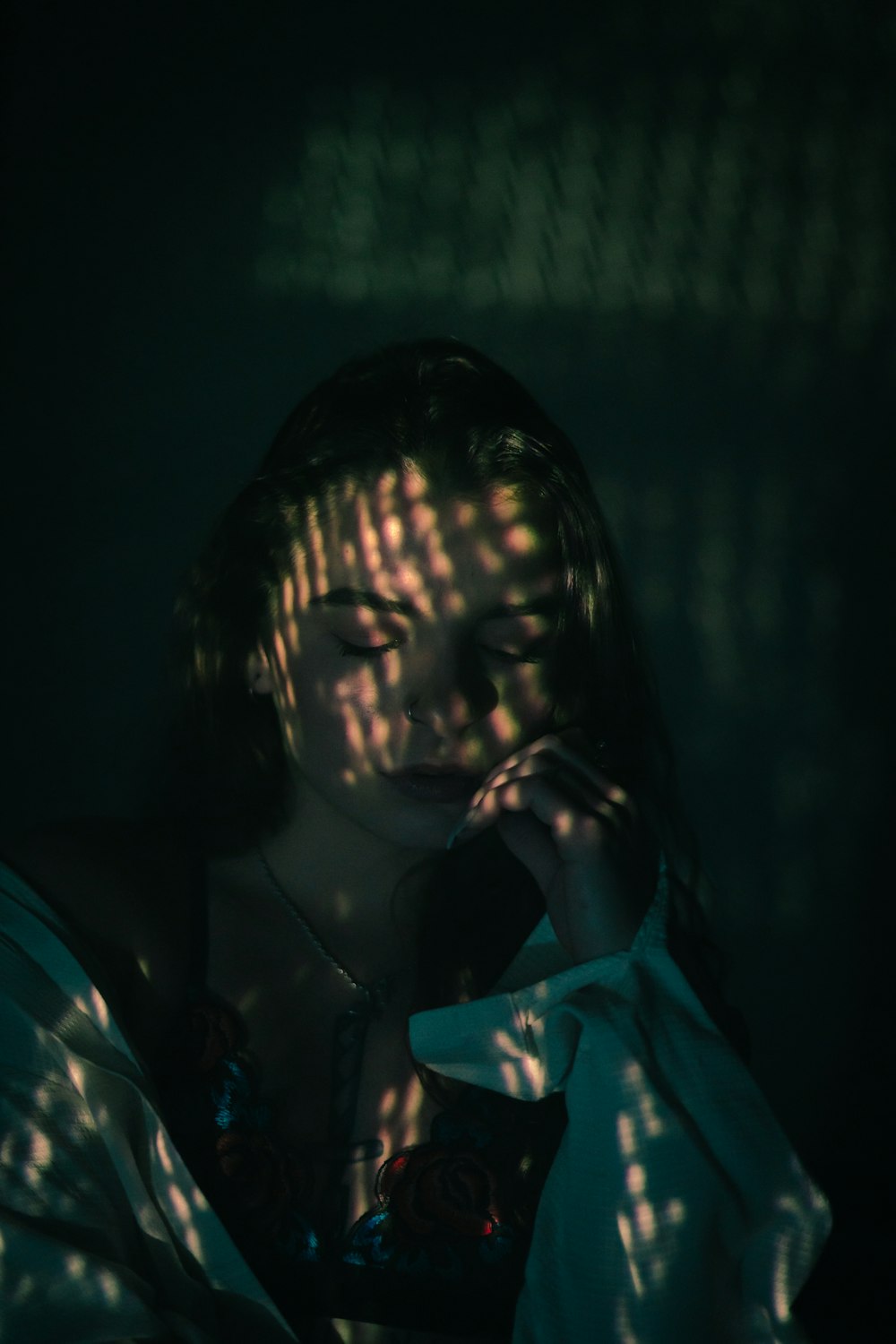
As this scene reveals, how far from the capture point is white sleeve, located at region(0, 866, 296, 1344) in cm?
73

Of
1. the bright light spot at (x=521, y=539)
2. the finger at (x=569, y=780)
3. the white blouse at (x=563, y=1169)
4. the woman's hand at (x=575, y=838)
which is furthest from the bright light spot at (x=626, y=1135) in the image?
the bright light spot at (x=521, y=539)

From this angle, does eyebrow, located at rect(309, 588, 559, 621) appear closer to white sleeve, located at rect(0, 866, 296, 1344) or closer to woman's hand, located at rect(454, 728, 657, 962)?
woman's hand, located at rect(454, 728, 657, 962)

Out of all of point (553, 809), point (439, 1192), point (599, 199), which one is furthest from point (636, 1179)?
point (599, 199)

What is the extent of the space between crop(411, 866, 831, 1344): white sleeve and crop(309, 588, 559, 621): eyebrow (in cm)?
32

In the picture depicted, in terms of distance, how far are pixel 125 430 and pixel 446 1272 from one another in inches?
37.7

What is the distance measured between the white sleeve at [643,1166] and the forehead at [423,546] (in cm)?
35

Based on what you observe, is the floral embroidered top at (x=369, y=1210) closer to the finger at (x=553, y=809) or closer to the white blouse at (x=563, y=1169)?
the white blouse at (x=563, y=1169)

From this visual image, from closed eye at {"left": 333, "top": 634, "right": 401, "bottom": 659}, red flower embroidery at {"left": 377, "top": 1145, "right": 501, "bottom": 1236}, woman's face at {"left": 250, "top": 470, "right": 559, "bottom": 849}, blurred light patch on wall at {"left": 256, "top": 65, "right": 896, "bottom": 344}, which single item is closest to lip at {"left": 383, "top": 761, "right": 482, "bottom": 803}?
woman's face at {"left": 250, "top": 470, "right": 559, "bottom": 849}

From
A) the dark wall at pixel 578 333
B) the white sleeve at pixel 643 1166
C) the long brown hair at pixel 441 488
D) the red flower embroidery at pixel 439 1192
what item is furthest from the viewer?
the dark wall at pixel 578 333

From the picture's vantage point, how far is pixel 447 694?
982 millimetres

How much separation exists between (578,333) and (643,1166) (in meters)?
0.95

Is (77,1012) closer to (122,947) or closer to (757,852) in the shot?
(122,947)

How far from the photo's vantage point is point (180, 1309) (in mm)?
810

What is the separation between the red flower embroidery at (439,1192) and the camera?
3.08ft
